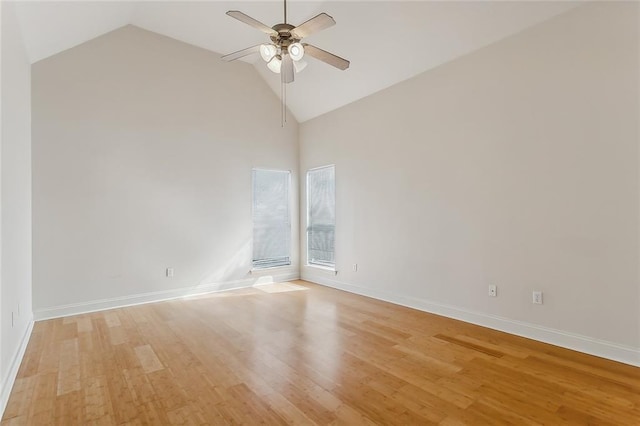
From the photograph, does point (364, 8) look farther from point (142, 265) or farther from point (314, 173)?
point (142, 265)

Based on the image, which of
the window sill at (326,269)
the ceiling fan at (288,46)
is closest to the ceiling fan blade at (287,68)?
the ceiling fan at (288,46)

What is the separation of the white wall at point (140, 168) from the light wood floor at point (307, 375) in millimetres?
817

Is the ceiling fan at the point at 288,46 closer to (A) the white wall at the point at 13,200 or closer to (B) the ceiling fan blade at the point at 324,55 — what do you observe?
(B) the ceiling fan blade at the point at 324,55

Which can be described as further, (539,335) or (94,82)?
(94,82)

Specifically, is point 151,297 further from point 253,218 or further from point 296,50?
point 296,50

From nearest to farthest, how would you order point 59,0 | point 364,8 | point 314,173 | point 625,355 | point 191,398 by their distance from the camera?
point 191,398 < point 625,355 < point 59,0 < point 364,8 < point 314,173

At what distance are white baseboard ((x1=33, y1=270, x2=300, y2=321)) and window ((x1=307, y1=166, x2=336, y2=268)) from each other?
0.70 meters

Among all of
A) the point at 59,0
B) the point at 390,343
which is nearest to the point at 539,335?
the point at 390,343

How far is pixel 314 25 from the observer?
2.45 meters

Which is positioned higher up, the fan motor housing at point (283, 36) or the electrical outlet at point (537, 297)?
the fan motor housing at point (283, 36)

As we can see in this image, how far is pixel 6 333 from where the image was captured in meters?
2.34

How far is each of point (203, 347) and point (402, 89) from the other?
3.86 meters

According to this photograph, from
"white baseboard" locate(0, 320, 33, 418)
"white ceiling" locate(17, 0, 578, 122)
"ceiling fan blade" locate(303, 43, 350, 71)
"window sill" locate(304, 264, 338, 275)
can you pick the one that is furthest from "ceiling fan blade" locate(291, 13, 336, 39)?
"window sill" locate(304, 264, 338, 275)

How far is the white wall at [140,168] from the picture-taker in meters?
3.92
